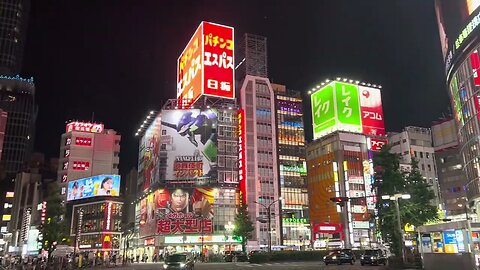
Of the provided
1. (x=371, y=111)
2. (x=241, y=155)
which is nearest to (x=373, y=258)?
(x=241, y=155)

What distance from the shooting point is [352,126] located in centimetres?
11425

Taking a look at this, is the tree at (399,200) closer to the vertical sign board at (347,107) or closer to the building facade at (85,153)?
the vertical sign board at (347,107)

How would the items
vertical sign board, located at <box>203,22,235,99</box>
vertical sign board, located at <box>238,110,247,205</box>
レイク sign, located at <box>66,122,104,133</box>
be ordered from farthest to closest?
レイク sign, located at <box>66,122,104,133</box> → vertical sign board, located at <box>238,110,247,205</box> → vertical sign board, located at <box>203,22,235,99</box>

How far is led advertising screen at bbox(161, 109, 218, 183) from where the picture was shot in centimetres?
9025

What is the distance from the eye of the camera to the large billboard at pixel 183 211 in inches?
3433

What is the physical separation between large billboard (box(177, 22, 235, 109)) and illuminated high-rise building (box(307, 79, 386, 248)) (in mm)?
34717

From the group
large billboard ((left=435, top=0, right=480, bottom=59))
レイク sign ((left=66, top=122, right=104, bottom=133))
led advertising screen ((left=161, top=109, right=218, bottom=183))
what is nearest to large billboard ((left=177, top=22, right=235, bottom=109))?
led advertising screen ((left=161, top=109, right=218, bottom=183))

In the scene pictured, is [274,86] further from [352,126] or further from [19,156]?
[19,156]

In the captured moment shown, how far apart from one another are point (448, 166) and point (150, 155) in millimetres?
92651

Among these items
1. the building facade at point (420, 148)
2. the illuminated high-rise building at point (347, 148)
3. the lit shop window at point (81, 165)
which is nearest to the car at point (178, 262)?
the illuminated high-rise building at point (347, 148)

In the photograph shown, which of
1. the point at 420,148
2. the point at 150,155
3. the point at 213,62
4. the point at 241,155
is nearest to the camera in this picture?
the point at 213,62

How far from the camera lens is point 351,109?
11562cm

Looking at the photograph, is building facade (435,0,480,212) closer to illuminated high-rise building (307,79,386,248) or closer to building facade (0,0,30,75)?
illuminated high-rise building (307,79,386,248)

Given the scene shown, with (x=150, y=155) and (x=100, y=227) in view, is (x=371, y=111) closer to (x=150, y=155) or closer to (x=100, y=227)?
(x=150, y=155)
